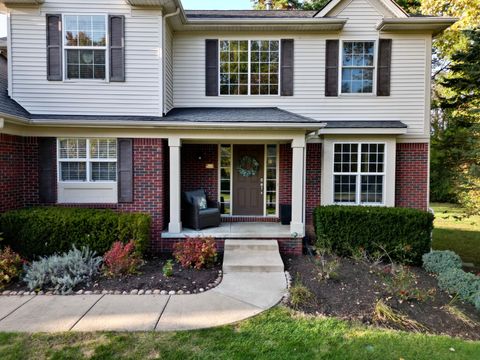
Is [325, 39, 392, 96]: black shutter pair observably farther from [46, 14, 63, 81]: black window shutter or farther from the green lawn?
[46, 14, 63, 81]: black window shutter

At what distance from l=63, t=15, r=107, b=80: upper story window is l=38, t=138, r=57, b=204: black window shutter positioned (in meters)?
1.76

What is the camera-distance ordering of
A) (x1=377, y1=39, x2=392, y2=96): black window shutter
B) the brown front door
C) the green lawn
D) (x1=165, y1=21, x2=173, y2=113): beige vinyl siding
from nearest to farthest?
1. (x1=165, y1=21, x2=173, y2=113): beige vinyl siding
2. (x1=377, y1=39, x2=392, y2=96): black window shutter
3. the brown front door
4. the green lawn

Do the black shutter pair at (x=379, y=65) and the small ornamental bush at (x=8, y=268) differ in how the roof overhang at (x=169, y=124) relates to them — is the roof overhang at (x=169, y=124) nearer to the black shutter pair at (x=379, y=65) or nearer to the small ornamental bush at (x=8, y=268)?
the black shutter pair at (x=379, y=65)

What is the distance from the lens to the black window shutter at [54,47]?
24.7 feet

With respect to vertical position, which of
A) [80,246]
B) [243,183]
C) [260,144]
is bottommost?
[80,246]

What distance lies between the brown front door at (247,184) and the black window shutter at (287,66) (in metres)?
1.77

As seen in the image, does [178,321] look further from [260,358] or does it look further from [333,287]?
[333,287]

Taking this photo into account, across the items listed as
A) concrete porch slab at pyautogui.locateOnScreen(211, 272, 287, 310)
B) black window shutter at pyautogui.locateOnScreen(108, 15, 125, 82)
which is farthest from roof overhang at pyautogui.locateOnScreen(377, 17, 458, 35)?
concrete porch slab at pyautogui.locateOnScreen(211, 272, 287, 310)

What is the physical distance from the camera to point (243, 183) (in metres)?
9.30

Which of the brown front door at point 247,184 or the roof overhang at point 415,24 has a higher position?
the roof overhang at point 415,24

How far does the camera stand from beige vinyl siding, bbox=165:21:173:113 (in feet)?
26.7

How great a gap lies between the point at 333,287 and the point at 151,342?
313cm

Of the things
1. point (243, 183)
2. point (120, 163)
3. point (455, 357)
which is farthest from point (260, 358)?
point (243, 183)

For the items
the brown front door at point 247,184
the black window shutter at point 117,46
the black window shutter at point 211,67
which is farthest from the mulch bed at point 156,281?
the black window shutter at point 211,67
